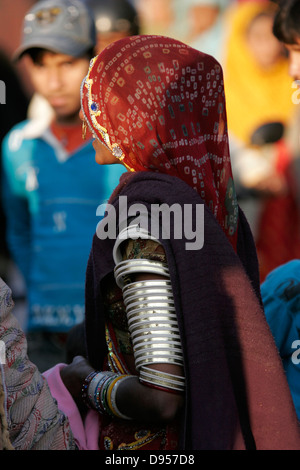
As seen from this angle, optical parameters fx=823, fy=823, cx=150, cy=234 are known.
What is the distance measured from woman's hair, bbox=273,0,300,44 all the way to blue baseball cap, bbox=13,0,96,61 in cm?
141

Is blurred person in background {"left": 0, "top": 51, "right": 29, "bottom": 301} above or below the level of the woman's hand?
above

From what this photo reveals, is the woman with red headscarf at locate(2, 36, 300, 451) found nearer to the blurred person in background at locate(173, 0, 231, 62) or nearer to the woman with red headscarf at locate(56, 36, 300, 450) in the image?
the woman with red headscarf at locate(56, 36, 300, 450)

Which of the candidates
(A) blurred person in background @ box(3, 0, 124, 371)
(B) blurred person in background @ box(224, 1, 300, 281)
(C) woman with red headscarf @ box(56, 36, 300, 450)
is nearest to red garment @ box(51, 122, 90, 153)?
(A) blurred person in background @ box(3, 0, 124, 371)

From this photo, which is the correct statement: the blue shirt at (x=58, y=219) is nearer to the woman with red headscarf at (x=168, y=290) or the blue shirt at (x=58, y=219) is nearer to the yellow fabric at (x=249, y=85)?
the woman with red headscarf at (x=168, y=290)

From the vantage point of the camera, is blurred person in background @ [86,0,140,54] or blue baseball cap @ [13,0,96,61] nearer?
blue baseball cap @ [13,0,96,61]

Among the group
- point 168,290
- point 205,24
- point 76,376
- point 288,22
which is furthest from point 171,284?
point 205,24

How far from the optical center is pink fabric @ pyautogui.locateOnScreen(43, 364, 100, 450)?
7.52ft

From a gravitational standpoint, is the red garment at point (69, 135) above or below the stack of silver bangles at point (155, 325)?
above

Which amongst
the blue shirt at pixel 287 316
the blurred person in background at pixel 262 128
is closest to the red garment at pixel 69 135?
the blurred person in background at pixel 262 128

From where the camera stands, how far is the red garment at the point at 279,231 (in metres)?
6.45

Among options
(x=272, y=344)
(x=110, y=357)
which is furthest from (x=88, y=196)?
(x=272, y=344)

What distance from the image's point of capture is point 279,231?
6547mm

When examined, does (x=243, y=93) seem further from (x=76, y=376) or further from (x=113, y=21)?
(x=76, y=376)

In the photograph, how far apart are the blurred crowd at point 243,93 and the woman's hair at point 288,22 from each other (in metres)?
2.05
